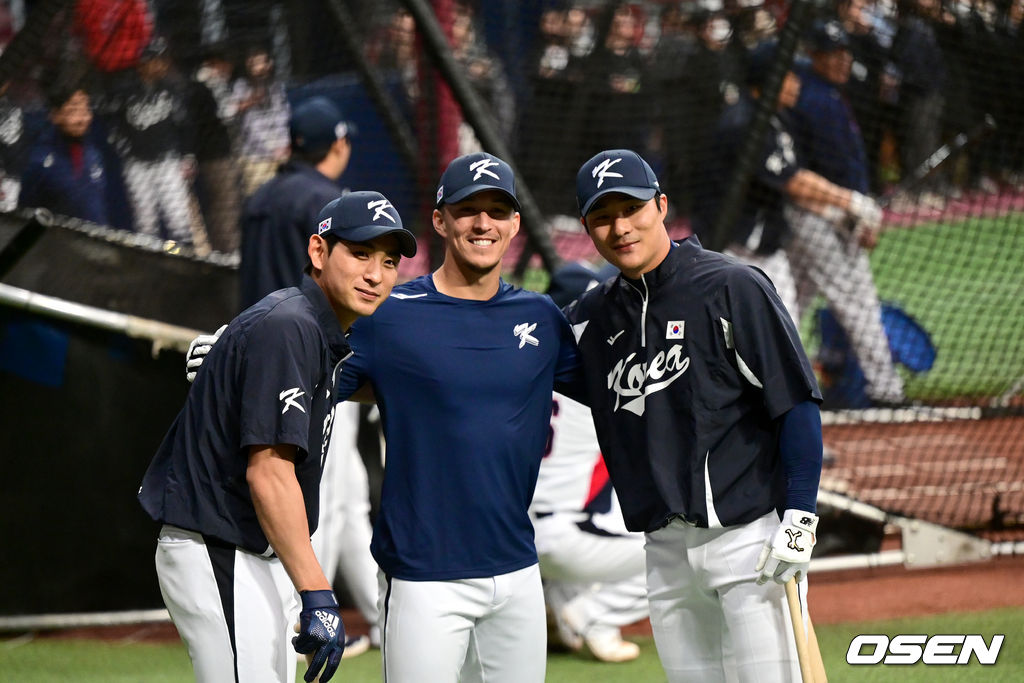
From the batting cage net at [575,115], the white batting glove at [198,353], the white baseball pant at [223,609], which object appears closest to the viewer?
the white baseball pant at [223,609]

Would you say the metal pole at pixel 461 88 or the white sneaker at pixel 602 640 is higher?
the metal pole at pixel 461 88

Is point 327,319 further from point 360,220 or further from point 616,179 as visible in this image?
point 616,179

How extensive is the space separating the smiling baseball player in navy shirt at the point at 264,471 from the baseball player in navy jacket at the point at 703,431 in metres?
0.61

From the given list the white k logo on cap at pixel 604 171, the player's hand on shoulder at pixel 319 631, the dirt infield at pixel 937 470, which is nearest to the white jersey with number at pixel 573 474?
the dirt infield at pixel 937 470

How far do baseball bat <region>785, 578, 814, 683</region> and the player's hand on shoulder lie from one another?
1052 mm

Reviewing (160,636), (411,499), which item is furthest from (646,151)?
(411,499)

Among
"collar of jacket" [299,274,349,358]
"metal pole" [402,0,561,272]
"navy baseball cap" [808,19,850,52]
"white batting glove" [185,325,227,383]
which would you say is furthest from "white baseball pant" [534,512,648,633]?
"navy baseball cap" [808,19,850,52]

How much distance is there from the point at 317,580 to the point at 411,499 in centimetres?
38

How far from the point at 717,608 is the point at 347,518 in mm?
2289

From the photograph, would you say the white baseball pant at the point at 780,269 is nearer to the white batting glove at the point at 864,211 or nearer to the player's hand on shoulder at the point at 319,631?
the white batting glove at the point at 864,211

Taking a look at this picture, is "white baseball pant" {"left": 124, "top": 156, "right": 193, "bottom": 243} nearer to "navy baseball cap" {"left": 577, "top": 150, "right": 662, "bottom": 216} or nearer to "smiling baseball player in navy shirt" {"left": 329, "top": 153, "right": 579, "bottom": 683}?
"smiling baseball player in navy shirt" {"left": 329, "top": 153, "right": 579, "bottom": 683}

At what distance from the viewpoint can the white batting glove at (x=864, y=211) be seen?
261 inches

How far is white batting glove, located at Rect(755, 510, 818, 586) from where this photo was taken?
8.98ft

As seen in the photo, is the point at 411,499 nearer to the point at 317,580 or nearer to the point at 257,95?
the point at 317,580
